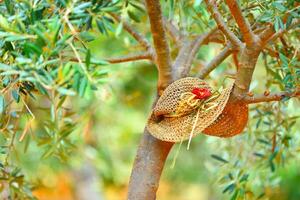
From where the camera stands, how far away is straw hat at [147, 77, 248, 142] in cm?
131

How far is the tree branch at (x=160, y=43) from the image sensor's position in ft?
4.48

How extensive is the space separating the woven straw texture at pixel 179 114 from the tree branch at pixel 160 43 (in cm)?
10

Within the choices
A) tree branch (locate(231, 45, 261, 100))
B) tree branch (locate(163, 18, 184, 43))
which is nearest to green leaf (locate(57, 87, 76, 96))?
tree branch (locate(231, 45, 261, 100))

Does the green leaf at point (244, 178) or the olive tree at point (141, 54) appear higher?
the olive tree at point (141, 54)

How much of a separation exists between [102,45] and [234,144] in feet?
5.31

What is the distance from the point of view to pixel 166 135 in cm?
135

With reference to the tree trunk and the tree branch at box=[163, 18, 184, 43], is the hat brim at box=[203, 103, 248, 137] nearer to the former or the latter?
the tree trunk

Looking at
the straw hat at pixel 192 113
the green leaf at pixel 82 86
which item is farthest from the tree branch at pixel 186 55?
the green leaf at pixel 82 86

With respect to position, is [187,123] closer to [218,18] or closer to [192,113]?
[192,113]

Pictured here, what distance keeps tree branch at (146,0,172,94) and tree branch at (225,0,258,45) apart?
200 mm

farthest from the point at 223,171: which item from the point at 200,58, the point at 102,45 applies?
the point at 102,45

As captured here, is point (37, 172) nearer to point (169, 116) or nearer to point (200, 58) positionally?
point (200, 58)

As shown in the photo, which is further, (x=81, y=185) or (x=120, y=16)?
(x=81, y=185)

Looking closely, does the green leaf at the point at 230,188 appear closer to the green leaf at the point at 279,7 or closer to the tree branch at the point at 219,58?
the tree branch at the point at 219,58
